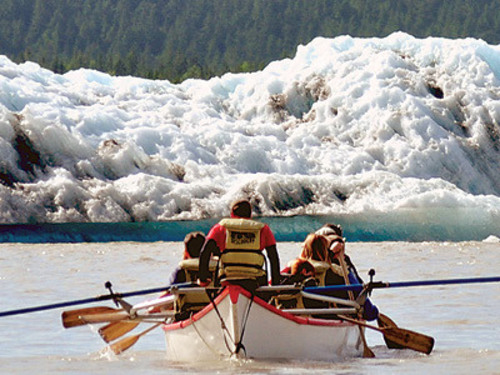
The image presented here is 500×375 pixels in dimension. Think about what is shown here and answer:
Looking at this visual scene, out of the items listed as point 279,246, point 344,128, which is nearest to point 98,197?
point 279,246

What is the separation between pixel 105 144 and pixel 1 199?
25.7 ft

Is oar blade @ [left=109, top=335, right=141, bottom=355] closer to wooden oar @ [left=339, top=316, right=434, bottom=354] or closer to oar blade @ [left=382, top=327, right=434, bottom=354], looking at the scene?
wooden oar @ [left=339, top=316, right=434, bottom=354]

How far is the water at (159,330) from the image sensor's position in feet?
42.8

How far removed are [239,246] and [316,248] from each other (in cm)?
142

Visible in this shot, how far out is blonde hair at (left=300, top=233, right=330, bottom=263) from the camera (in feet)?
43.7

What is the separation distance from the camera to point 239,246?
12305mm

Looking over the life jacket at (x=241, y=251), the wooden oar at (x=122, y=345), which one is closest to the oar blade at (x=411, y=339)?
the life jacket at (x=241, y=251)

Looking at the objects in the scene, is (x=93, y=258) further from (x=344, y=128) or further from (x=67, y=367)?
(x=344, y=128)

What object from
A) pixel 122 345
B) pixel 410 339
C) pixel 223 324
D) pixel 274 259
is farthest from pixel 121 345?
pixel 410 339

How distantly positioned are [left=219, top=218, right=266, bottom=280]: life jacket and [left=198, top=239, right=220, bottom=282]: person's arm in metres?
0.13

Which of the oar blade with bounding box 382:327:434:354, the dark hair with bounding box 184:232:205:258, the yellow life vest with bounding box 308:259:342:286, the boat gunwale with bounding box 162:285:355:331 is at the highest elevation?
the dark hair with bounding box 184:232:205:258

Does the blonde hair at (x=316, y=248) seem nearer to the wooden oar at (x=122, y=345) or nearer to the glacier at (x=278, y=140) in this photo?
the wooden oar at (x=122, y=345)

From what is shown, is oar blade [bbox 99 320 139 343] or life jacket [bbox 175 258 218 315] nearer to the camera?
life jacket [bbox 175 258 218 315]

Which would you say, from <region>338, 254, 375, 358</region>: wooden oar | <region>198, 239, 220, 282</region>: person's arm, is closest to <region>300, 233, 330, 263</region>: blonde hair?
<region>338, 254, 375, 358</region>: wooden oar
